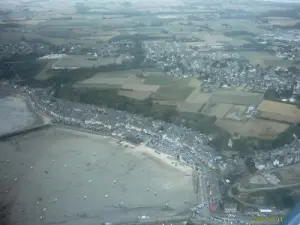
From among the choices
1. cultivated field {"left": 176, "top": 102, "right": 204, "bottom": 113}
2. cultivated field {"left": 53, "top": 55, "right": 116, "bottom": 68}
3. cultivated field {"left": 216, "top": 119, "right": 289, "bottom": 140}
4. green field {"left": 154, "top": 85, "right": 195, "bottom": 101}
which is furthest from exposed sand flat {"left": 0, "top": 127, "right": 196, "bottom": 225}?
cultivated field {"left": 53, "top": 55, "right": 116, "bottom": 68}

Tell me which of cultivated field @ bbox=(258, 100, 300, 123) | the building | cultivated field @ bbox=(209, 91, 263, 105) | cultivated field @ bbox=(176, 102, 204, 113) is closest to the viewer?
the building

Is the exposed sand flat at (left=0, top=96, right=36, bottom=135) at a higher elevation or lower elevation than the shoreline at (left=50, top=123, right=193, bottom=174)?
higher

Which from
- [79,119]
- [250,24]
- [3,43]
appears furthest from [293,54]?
[3,43]

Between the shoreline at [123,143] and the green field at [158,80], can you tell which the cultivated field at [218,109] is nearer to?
the shoreline at [123,143]

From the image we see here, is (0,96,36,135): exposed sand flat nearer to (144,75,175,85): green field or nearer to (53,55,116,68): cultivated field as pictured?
(53,55,116,68): cultivated field

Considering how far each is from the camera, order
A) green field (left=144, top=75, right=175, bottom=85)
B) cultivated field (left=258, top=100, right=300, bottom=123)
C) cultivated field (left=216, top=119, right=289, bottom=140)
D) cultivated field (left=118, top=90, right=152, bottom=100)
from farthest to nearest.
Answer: green field (left=144, top=75, right=175, bottom=85), cultivated field (left=118, top=90, right=152, bottom=100), cultivated field (left=258, top=100, right=300, bottom=123), cultivated field (left=216, top=119, right=289, bottom=140)

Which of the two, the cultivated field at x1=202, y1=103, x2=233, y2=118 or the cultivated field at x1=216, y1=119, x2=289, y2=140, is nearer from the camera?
the cultivated field at x1=216, y1=119, x2=289, y2=140

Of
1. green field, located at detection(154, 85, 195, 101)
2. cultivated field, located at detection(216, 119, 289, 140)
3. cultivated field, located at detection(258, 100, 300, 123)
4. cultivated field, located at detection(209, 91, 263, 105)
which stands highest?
green field, located at detection(154, 85, 195, 101)
